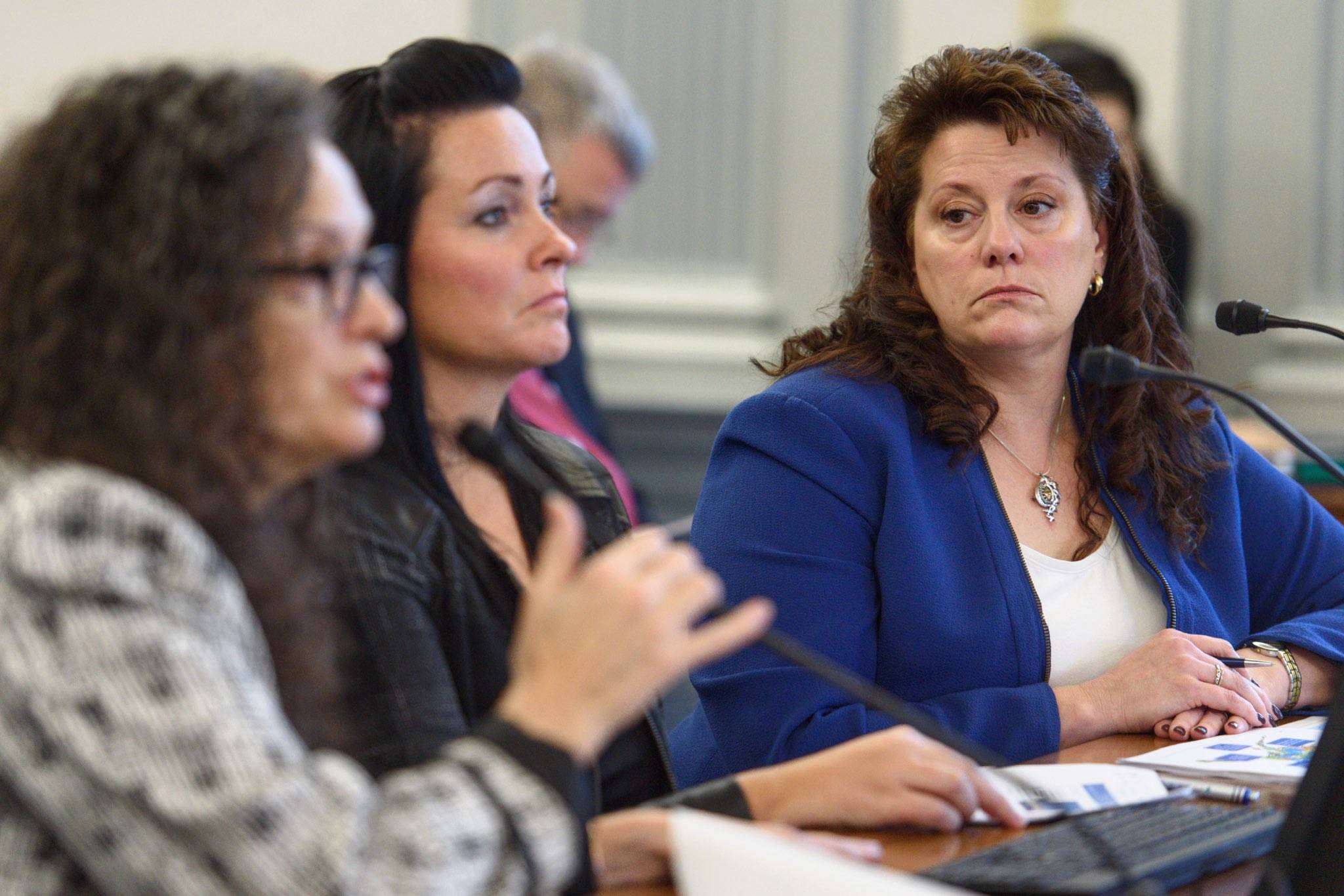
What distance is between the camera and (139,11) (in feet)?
13.9

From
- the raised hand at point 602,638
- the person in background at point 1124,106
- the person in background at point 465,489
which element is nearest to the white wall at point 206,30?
the person in background at point 1124,106

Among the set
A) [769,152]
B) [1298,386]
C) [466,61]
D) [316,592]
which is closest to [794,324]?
[769,152]

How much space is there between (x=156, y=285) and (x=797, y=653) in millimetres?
454

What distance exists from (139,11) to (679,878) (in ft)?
12.9

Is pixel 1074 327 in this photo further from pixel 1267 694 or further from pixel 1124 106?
pixel 1124 106

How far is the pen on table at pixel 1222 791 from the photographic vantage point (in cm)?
133

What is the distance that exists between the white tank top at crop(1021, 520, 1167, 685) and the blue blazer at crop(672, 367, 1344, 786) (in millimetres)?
24

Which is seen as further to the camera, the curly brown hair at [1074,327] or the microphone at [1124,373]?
the curly brown hair at [1074,327]

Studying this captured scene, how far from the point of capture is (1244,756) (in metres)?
1.52

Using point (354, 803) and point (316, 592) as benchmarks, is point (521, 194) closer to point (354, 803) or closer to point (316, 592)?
point (316, 592)

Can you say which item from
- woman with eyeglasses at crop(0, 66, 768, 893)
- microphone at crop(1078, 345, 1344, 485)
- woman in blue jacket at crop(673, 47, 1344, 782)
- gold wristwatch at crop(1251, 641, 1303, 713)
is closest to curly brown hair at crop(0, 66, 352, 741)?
woman with eyeglasses at crop(0, 66, 768, 893)

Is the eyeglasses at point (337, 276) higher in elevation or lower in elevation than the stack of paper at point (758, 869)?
higher

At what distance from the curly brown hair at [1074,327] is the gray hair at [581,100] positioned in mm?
1325

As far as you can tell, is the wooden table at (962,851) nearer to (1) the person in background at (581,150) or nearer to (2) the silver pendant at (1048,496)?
(2) the silver pendant at (1048,496)
